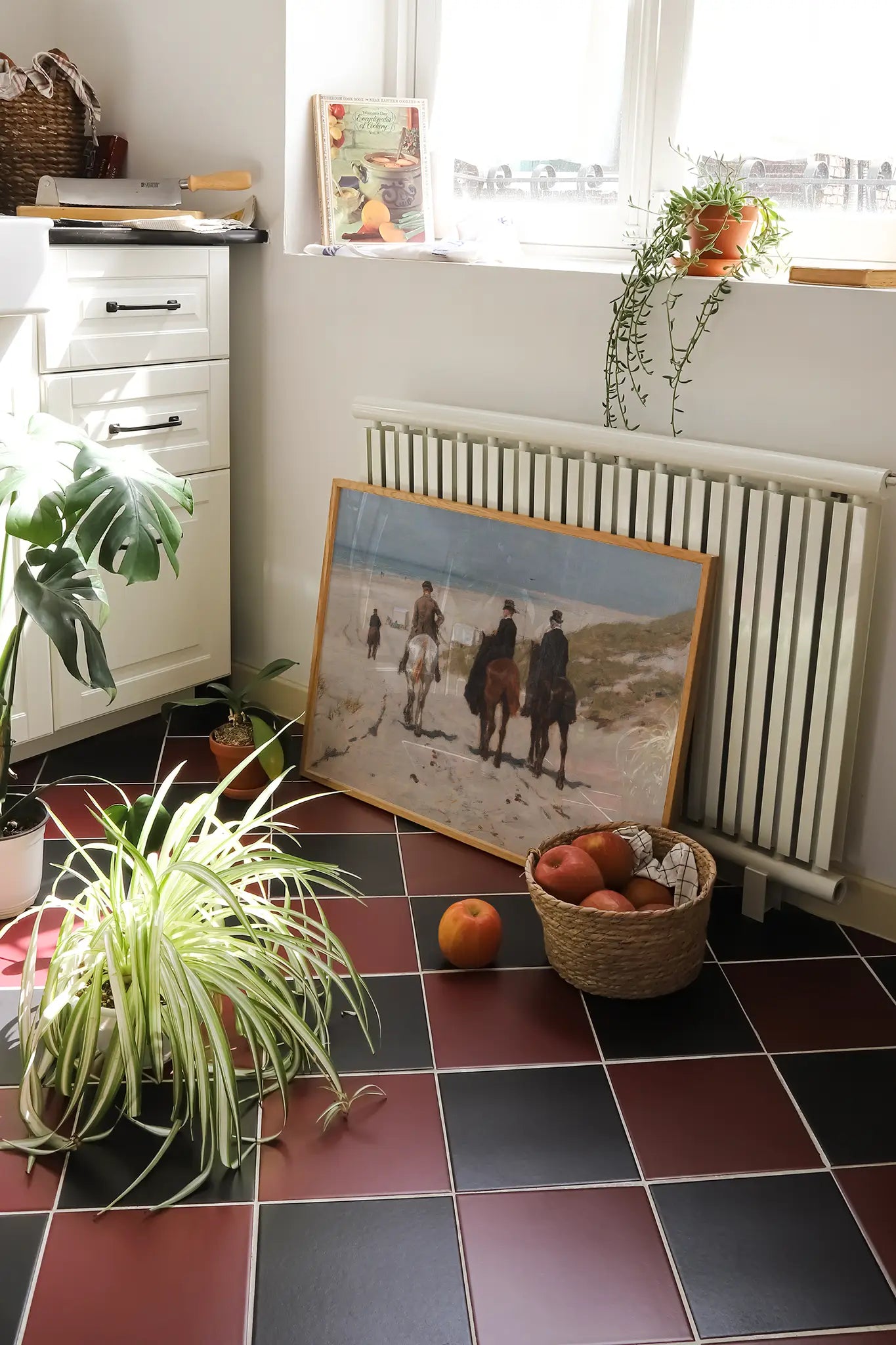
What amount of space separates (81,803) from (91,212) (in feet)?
3.91

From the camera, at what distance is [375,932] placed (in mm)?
2182

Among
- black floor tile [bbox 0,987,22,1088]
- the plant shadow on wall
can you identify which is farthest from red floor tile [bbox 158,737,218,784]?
the plant shadow on wall

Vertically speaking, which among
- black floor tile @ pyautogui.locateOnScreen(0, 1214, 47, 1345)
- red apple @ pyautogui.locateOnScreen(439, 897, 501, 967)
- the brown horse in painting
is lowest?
black floor tile @ pyautogui.locateOnScreen(0, 1214, 47, 1345)

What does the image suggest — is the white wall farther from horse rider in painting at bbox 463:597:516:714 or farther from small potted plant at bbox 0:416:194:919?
small potted plant at bbox 0:416:194:919

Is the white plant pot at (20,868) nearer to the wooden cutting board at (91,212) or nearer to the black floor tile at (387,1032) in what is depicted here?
the black floor tile at (387,1032)

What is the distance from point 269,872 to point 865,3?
1.81m

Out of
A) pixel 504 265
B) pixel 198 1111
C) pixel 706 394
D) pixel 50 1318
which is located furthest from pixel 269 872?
pixel 504 265

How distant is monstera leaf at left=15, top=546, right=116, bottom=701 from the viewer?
6.31 ft

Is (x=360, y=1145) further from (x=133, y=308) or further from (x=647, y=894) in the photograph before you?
(x=133, y=308)

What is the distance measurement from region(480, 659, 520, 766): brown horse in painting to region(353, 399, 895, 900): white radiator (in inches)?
11.9

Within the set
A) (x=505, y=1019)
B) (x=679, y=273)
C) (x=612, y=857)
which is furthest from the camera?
(x=679, y=273)

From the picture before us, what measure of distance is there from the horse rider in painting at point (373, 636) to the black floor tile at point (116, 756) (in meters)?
0.55

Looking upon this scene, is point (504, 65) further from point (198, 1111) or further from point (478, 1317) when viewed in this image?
point (478, 1317)

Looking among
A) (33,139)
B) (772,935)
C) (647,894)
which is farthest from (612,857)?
(33,139)
